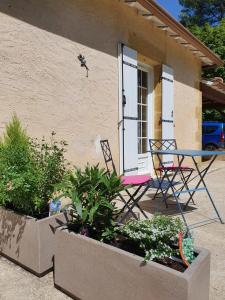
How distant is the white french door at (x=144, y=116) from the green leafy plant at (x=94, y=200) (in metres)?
4.16

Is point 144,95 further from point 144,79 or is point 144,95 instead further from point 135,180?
point 135,180

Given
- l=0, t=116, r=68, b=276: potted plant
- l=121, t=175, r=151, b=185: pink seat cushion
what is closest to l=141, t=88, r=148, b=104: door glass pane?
l=121, t=175, r=151, b=185: pink seat cushion

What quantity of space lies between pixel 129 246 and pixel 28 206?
3.06ft

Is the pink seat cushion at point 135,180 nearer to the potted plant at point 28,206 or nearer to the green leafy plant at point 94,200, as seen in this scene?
the green leafy plant at point 94,200

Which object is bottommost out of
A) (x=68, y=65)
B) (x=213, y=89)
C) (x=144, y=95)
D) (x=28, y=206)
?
(x=28, y=206)

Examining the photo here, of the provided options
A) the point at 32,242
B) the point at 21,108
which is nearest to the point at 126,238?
the point at 32,242

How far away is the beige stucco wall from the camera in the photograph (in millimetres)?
3547

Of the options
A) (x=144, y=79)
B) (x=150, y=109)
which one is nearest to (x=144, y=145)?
(x=150, y=109)

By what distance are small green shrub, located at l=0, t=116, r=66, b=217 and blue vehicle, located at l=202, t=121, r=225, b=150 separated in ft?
38.1

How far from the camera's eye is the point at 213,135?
13.2 meters

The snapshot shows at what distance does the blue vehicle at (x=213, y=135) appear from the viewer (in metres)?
13.0

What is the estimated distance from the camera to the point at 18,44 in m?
3.58

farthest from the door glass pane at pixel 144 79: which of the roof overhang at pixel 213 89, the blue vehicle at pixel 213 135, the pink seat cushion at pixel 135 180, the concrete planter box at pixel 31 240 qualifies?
the blue vehicle at pixel 213 135

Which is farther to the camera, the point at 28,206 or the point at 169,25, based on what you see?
the point at 169,25
